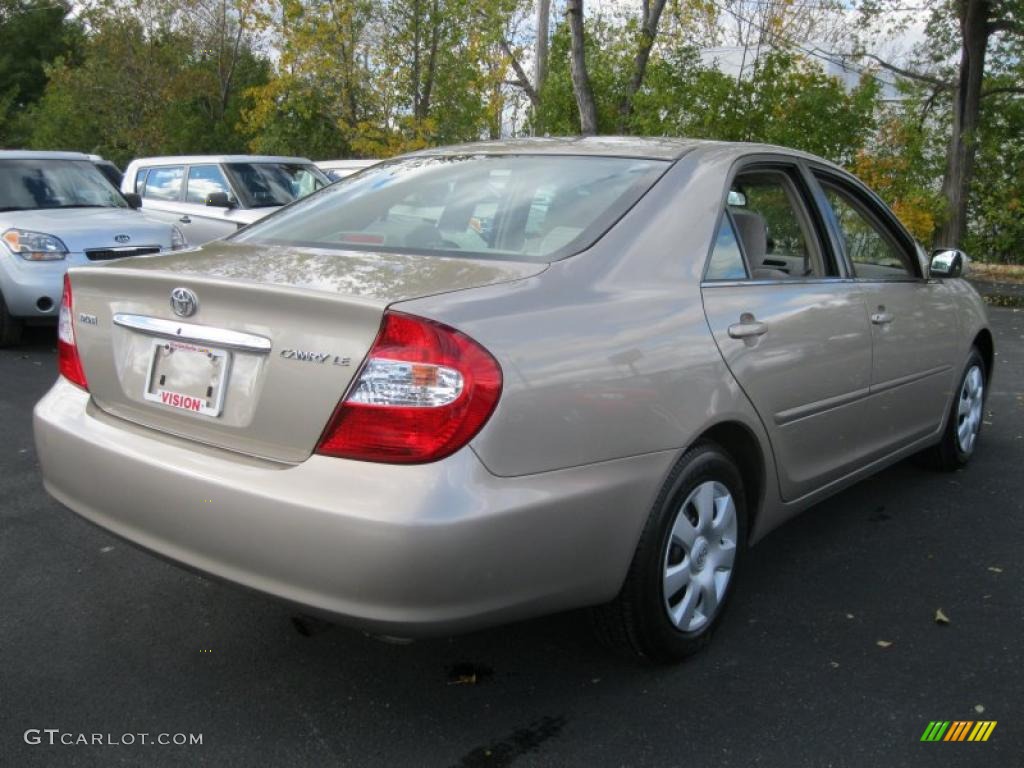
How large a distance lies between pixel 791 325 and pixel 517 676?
1468 millimetres

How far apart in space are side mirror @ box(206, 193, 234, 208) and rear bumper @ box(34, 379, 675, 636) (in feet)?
27.3

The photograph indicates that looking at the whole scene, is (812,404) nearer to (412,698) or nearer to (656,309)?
(656,309)

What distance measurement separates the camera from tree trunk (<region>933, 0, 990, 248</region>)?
689 inches

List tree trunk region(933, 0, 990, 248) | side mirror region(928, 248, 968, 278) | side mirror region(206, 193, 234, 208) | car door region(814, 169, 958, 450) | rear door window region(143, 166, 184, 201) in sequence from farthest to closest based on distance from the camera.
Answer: tree trunk region(933, 0, 990, 248) < rear door window region(143, 166, 184, 201) < side mirror region(206, 193, 234, 208) < side mirror region(928, 248, 968, 278) < car door region(814, 169, 958, 450)

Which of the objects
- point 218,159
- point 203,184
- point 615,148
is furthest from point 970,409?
point 203,184

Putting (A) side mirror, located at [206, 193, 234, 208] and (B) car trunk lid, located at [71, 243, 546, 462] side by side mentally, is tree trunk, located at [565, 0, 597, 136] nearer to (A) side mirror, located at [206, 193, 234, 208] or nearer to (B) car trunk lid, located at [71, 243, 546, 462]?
(A) side mirror, located at [206, 193, 234, 208]

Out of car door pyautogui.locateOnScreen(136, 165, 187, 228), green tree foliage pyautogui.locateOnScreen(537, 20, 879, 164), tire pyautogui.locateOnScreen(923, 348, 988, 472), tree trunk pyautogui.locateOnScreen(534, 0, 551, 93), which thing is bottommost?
tire pyautogui.locateOnScreen(923, 348, 988, 472)

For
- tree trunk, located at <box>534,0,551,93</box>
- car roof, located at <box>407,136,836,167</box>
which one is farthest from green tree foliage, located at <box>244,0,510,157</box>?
car roof, located at <box>407,136,836,167</box>

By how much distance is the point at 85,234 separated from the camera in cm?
803

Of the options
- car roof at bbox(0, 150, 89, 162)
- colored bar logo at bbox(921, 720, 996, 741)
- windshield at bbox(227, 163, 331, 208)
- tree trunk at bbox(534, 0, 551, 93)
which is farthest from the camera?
tree trunk at bbox(534, 0, 551, 93)

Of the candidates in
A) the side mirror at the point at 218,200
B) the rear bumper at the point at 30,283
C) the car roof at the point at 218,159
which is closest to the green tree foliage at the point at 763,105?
the car roof at the point at 218,159

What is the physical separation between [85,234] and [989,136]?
18.4m

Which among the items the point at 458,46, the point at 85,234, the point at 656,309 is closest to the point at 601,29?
the point at 458,46

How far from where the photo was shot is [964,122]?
18.1m
